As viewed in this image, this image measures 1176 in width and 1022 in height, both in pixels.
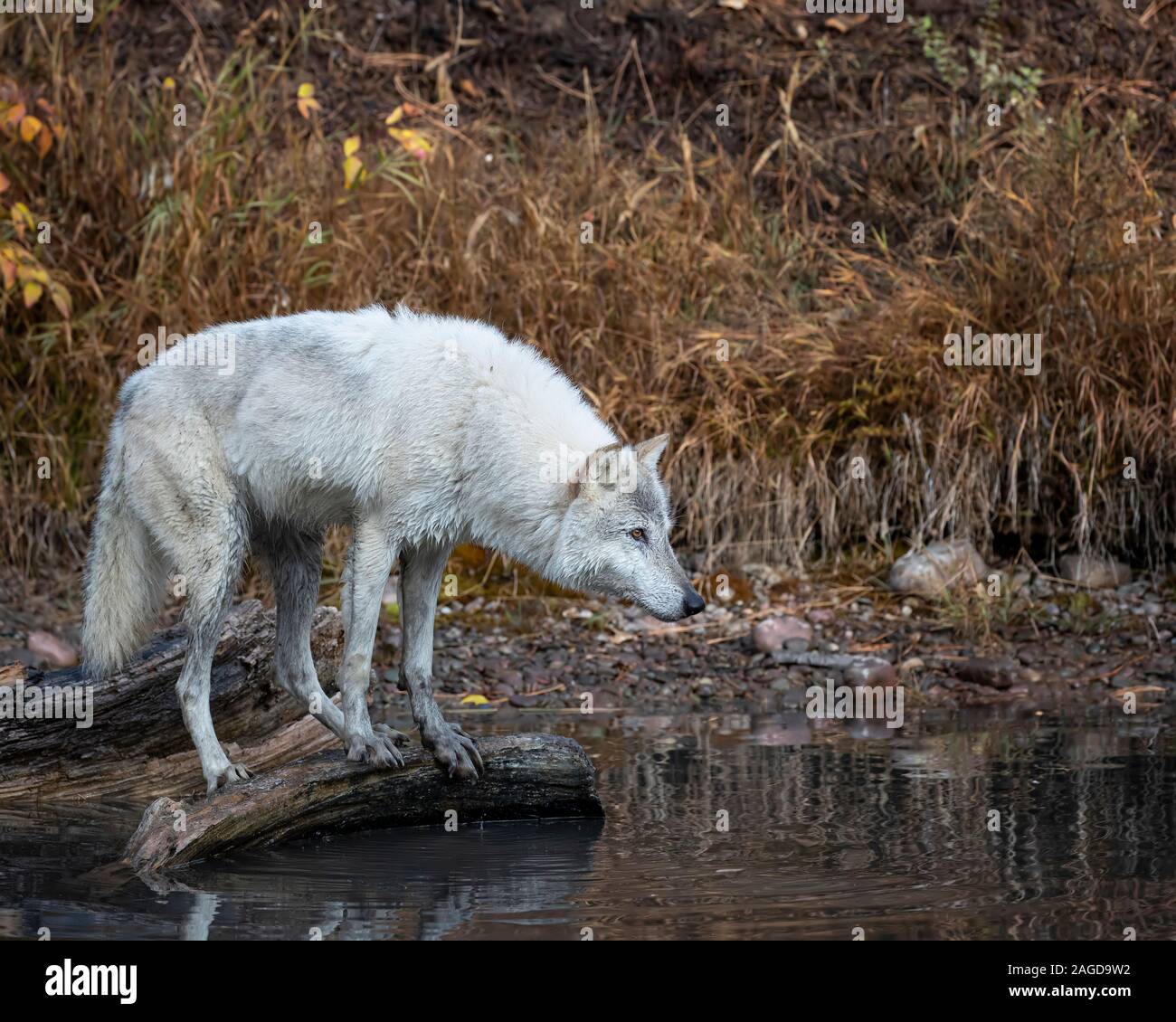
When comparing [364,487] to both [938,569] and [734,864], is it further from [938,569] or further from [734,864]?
[938,569]

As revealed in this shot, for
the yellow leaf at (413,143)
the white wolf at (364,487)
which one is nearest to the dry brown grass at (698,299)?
the yellow leaf at (413,143)

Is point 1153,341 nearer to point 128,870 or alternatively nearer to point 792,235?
point 792,235

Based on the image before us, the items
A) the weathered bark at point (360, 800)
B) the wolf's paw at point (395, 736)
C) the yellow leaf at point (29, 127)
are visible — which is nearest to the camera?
the weathered bark at point (360, 800)

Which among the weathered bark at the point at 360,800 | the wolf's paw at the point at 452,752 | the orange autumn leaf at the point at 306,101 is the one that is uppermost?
the orange autumn leaf at the point at 306,101

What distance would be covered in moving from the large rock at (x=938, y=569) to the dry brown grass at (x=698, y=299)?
188 millimetres

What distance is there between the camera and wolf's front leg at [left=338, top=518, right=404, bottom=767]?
5953mm

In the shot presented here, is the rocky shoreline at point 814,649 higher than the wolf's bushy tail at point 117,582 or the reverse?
the reverse

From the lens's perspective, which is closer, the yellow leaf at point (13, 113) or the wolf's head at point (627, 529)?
the wolf's head at point (627, 529)

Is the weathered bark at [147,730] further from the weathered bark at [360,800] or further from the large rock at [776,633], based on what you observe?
the large rock at [776,633]

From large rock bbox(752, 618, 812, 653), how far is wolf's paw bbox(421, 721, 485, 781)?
333cm

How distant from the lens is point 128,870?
5359mm

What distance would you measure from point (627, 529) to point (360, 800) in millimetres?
1476

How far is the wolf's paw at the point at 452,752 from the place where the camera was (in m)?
6.06

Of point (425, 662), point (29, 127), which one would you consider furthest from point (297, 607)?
point (29, 127)
